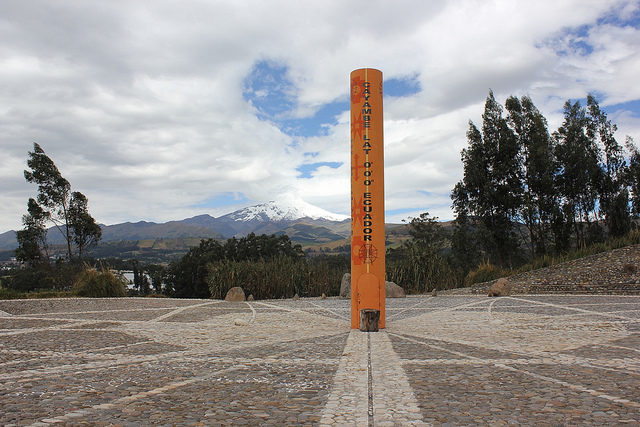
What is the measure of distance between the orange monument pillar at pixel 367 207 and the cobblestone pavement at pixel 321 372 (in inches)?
30.3

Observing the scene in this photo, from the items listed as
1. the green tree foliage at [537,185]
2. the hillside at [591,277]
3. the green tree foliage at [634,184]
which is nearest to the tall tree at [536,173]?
the green tree foliage at [537,185]

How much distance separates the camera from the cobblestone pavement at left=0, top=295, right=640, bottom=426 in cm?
309

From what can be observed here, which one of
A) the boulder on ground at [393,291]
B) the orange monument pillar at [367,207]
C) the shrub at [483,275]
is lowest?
the boulder on ground at [393,291]

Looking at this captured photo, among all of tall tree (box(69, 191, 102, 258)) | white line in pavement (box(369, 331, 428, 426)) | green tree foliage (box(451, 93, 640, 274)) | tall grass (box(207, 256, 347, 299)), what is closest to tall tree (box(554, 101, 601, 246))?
green tree foliage (box(451, 93, 640, 274))

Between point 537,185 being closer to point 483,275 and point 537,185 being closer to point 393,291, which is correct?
point 483,275

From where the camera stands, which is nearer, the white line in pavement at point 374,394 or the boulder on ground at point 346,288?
the white line in pavement at point 374,394

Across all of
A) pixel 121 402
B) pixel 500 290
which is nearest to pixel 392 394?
pixel 121 402

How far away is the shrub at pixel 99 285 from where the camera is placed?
13898mm

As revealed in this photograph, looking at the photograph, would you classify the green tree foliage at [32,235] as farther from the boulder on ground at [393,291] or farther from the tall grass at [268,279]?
the boulder on ground at [393,291]

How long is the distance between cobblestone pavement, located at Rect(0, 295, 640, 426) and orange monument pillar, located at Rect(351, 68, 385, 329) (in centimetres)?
77

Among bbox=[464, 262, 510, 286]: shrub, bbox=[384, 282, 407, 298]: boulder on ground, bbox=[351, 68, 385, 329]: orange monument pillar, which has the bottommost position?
bbox=[384, 282, 407, 298]: boulder on ground

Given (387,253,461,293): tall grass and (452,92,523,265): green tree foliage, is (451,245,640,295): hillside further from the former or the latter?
(452,92,523,265): green tree foliage

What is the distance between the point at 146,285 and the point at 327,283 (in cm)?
1899

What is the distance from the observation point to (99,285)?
13.9m
